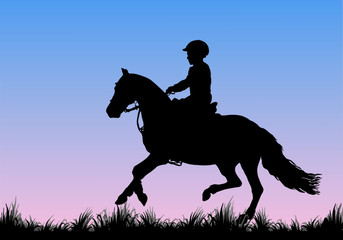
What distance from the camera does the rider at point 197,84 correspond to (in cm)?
1304

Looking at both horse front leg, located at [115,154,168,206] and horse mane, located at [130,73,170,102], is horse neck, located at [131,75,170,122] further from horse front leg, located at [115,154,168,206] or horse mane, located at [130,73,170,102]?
horse front leg, located at [115,154,168,206]

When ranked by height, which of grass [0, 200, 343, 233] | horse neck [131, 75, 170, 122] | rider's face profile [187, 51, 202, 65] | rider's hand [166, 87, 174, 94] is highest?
rider's face profile [187, 51, 202, 65]

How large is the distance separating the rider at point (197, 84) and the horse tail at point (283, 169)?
1.76 m

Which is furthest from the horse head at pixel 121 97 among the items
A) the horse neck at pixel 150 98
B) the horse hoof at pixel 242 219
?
the horse hoof at pixel 242 219

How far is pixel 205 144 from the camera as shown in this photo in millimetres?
13461

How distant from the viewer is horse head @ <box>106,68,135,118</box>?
13.1 metres

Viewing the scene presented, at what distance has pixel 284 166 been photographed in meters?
14.1

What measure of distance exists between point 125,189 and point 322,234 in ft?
12.5

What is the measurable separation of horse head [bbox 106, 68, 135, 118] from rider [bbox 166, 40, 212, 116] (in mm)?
873

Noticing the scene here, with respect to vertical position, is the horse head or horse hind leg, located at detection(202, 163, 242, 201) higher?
the horse head

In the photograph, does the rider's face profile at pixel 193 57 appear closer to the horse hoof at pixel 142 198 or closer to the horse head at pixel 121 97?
the horse head at pixel 121 97

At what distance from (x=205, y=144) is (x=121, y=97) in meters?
1.94


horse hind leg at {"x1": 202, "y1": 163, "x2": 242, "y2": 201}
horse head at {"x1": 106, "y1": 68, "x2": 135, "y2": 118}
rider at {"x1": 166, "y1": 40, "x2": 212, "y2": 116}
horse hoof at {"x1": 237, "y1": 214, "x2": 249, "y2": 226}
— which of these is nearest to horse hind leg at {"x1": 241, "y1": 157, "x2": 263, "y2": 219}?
horse hind leg at {"x1": 202, "y1": 163, "x2": 242, "y2": 201}

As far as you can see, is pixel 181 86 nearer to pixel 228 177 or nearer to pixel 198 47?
pixel 198 47
